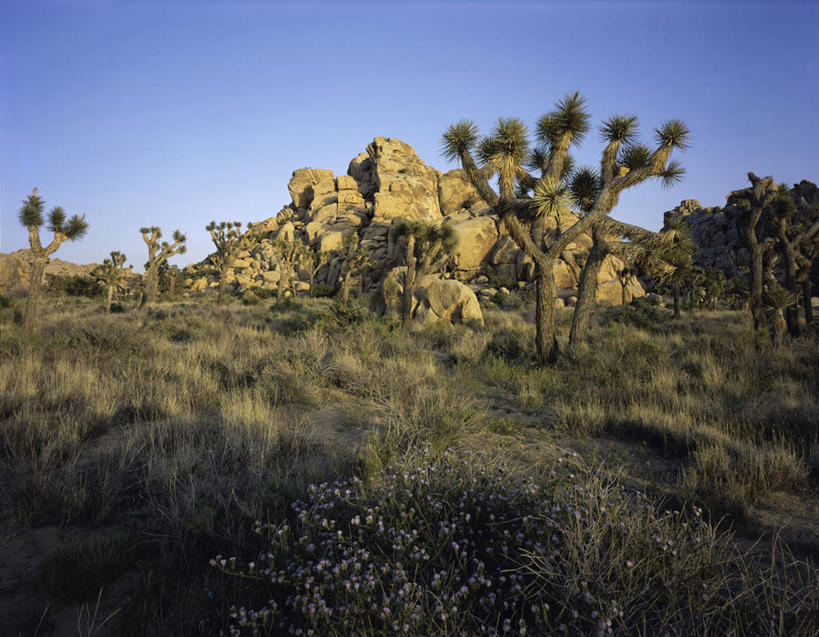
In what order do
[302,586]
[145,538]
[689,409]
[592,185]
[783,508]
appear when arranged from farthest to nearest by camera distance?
[592,185] < [689,409] < [783,508] < [145,538] < [302,586]

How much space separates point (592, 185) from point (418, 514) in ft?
45.5

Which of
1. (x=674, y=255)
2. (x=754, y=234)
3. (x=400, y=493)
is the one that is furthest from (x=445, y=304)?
(x=400, y=493)

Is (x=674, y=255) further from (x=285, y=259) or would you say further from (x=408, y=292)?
(x=285, y=259)

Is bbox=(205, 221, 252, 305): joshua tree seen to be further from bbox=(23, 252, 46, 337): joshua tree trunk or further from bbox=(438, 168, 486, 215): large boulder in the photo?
bbox=(438, 168, 486, 215): large boulder

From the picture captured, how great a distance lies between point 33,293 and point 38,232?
2.32 meters

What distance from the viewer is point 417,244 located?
22266 millimetres

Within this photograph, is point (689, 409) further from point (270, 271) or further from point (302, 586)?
point (270, 271)

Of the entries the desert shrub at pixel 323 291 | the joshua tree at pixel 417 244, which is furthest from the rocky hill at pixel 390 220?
the joshua tree at pixel 417 244

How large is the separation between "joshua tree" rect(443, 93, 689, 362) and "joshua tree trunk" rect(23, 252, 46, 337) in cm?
1441

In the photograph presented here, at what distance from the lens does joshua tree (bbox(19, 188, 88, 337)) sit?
44.9 ft

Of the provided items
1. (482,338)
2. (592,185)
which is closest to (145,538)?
(482,338)

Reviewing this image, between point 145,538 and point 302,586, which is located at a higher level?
point 302,586

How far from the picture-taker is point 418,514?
9.45 feet

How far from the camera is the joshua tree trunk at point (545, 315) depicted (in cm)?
1112
